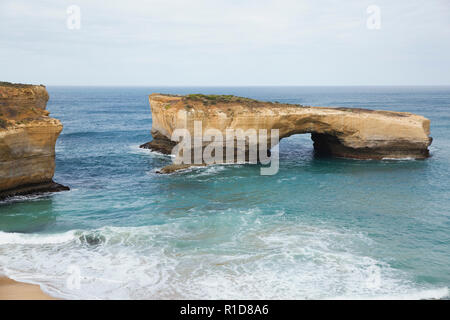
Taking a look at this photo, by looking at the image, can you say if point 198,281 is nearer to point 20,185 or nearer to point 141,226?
point 141,226

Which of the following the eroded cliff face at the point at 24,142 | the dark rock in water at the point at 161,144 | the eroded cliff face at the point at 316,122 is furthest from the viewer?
the dark rock in water at the point at 161,144

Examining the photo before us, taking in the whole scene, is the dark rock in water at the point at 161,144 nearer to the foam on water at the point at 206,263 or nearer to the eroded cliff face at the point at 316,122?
the eroded cliff face at the point at 316,122

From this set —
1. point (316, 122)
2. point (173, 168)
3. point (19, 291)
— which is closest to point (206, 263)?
point (19, 291)

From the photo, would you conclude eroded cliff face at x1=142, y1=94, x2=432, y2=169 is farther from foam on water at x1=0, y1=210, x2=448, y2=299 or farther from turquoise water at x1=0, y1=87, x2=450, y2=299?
foam on water at x1=0, y1=210, x2=448, y2=299

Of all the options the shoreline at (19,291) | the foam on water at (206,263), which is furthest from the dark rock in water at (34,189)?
the shoreline at (19,291)

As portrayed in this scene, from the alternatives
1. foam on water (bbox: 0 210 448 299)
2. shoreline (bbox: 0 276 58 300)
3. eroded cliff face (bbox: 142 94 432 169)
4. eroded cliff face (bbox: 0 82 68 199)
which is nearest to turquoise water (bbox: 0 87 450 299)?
foam on water (bbox: 0 210 448 299)

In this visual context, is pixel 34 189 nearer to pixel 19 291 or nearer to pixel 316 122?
pixel 19 291
